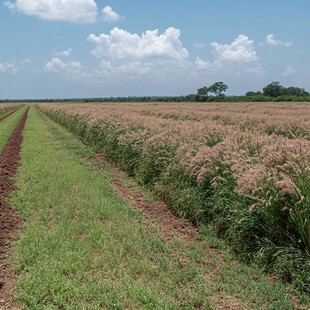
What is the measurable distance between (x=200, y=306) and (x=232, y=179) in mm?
2830

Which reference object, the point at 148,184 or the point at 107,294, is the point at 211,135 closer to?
the point at 148,184

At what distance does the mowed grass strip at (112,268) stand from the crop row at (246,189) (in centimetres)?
49

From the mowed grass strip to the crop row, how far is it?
1.61 feet

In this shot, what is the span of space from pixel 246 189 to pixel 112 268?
2247 millimetres

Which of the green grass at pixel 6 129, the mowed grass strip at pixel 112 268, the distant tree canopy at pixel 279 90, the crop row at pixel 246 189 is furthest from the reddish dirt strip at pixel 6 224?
the distant tree canopy at pixel 279 90

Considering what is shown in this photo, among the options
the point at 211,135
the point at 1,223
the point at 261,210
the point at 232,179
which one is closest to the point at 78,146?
the point at 211,135

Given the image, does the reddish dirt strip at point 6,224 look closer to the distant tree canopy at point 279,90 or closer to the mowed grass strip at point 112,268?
the mowed grass strip at point 112,268

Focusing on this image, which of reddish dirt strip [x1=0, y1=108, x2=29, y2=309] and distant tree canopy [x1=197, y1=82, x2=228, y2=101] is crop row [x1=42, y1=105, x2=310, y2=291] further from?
distant tree canopy [x1=197, y1=82, x2=228, y2=101]

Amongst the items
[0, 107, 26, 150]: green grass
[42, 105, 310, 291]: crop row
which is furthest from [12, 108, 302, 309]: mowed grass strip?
[0, 107, 26, 150]: green grass

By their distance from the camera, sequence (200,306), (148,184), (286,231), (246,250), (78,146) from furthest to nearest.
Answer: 1. (78,146)
2. (148,184)
3. (246,250)
4. (286,231)
5. (200,306)

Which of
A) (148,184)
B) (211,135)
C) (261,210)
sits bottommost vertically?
(148,184)

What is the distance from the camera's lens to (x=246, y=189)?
5.58 m

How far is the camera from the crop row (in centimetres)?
494

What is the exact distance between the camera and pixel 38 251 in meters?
5.38
